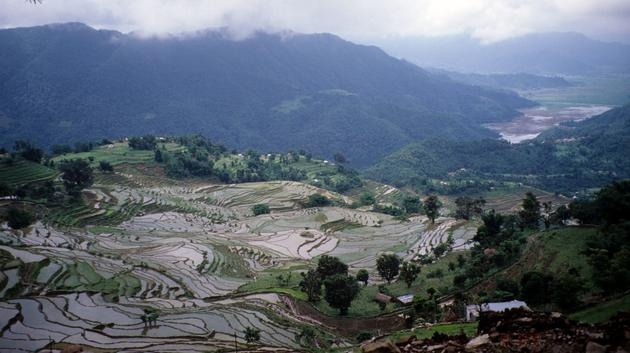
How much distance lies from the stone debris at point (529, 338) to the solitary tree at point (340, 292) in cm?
2011

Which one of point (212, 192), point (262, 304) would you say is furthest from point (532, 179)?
point (262, 304)

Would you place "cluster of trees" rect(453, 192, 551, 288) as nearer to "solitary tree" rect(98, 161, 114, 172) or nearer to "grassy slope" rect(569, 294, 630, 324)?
"grassy slope" rect(569, 294, 630, 324)

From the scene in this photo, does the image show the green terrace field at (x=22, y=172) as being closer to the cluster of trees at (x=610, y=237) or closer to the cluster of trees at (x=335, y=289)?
the cluster of trees at (x=335, y=289)

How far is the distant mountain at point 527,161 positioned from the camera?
128875mm

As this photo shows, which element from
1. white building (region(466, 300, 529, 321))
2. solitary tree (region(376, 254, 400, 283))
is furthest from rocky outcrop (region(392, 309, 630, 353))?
solitary tree (region(376, 254, 400, 283))

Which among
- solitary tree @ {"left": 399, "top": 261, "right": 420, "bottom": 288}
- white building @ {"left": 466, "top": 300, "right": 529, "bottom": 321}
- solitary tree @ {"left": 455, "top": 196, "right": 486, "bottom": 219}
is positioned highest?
white building @ {"left": 466, "top": 300, "right": 529, "bottom": 321}

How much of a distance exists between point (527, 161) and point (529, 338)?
147061 mm

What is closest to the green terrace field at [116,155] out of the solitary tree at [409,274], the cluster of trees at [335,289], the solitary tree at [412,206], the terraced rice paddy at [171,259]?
the terraced rice paddy at [171,259]

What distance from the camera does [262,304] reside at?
3625 cm

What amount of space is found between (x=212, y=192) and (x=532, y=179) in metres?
85.1

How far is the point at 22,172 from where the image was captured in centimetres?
7194

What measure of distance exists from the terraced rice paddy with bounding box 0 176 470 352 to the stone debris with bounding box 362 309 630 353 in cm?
1259

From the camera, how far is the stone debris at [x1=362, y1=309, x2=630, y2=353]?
1235 centimetres

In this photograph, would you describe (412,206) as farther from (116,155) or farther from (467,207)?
(116,155)
